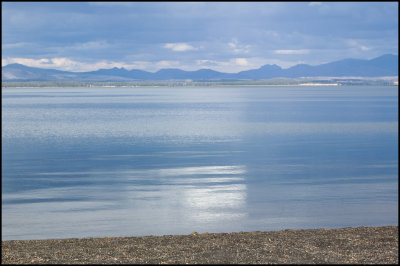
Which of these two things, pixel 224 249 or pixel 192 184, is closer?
pixel 224 249

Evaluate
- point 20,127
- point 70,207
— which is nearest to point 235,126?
point 20,127

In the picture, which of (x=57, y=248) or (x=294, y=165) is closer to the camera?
(x=57, y=248)

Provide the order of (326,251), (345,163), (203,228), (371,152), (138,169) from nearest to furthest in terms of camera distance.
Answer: (326,251) → (203,228) → (138,169) → (345,163) → (371,152)

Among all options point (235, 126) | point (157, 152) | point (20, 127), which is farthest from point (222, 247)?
point (20, 127)

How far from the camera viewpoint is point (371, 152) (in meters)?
29.0

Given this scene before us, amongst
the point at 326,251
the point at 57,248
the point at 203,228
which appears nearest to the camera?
the point at 326,251

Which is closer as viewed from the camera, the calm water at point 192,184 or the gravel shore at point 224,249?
the gravel shore at point 224,249

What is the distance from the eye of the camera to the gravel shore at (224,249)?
805cm

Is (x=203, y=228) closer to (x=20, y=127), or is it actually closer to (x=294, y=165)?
(x=294, y=165)

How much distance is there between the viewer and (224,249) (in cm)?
877

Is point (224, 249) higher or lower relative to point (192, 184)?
higher

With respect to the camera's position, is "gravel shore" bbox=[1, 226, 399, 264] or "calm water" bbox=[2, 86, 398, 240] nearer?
"gravel shore" bbox=[1, 226, 399, 264]

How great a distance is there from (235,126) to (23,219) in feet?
114

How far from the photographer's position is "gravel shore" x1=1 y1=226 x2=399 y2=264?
26.4ft
